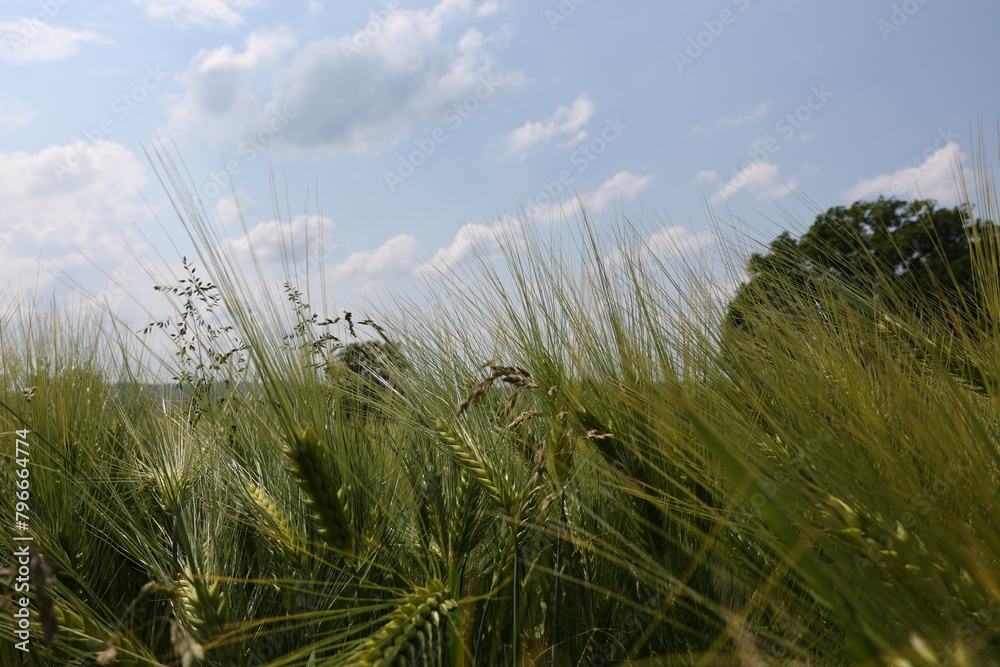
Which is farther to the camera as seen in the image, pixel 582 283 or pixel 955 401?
pixel 582 283

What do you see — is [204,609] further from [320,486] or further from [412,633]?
[412,633]

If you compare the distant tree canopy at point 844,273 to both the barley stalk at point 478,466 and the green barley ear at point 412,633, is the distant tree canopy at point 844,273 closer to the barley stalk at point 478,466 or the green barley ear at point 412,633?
the barley stalk at point 478,466

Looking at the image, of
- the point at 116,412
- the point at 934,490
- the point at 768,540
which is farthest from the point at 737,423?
the point at 116,412

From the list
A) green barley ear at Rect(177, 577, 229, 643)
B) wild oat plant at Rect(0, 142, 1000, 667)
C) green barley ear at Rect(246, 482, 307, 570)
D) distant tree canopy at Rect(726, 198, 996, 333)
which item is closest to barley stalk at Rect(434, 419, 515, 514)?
wild oat plant at Rect(0, 142, 1000, 667)

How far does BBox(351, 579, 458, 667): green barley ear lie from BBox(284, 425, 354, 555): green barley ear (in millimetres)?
215

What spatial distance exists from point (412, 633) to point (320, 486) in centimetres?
37

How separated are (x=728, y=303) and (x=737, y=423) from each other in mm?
969

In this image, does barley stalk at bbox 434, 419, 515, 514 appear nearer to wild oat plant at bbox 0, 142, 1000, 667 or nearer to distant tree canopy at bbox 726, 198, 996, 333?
wild oat plant at bbox 0, 142, 1000, 667

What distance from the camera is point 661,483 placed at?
1436mm

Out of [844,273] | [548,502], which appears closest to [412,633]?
[548,502]

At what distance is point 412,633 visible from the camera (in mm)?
1020

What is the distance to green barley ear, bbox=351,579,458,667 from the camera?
3.18 ft

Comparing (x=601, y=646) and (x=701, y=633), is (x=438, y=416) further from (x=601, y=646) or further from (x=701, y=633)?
(x=701, y=633)

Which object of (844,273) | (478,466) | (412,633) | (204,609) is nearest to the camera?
(412,633)
